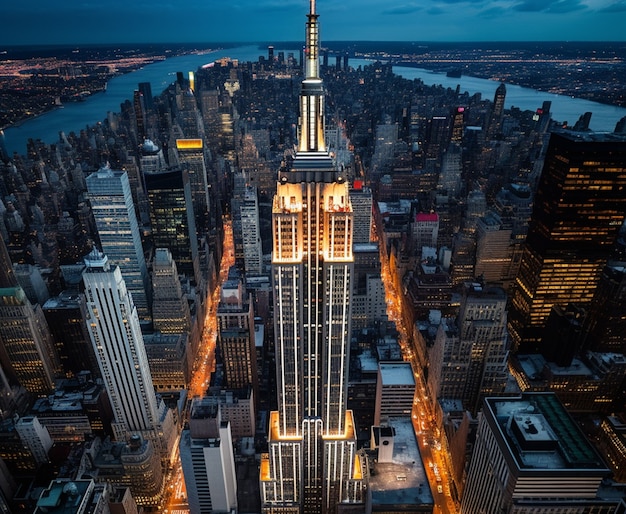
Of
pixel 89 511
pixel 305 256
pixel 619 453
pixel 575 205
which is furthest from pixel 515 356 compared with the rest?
pixel 89 511

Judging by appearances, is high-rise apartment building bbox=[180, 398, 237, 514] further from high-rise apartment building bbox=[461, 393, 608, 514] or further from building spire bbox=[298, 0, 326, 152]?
building spire bbox=[298, 0, 326, 152]

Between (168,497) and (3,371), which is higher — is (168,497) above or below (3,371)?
below

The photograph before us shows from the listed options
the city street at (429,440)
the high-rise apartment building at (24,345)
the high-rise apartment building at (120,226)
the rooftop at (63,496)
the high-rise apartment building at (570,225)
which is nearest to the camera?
the rooftop at (63,496)

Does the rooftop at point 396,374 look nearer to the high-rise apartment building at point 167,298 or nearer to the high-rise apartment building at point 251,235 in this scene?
the high-rise apartment building at point 167,298

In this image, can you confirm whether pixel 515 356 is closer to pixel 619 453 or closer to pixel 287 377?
pixel 619 453

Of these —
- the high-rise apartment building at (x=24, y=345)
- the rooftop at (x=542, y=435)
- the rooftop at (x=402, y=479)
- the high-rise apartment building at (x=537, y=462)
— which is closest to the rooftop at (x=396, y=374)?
the rooftop at (x=402, y=479)

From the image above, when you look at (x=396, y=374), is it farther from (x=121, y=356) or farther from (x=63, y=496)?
(x=63, y=496)
